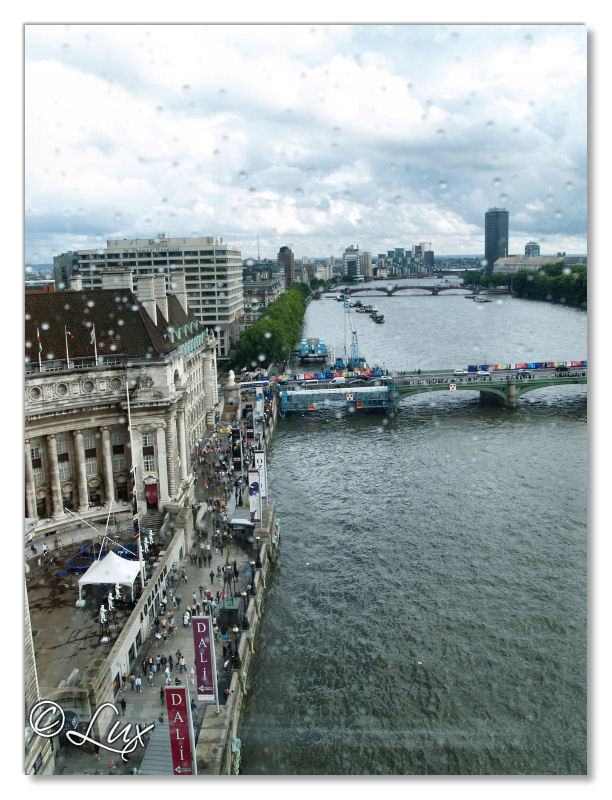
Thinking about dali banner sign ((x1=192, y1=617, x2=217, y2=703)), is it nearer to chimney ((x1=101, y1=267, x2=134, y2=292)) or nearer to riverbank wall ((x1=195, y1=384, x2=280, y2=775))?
riverbank wall ((x1=195, y1=384, x2=280, y2=775))

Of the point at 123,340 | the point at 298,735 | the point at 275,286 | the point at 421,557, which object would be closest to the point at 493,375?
the point at 421,557

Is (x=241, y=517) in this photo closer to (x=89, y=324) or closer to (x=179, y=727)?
(x=89, y=324)

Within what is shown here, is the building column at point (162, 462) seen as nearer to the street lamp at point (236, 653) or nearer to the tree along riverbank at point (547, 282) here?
the street lamp at point (236, 653)

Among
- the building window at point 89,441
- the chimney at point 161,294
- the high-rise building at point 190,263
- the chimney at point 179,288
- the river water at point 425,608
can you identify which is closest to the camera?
the river water at point 425,608

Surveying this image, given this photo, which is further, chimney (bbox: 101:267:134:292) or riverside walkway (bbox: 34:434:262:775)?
chimney (bbox: 101:267:134:292)

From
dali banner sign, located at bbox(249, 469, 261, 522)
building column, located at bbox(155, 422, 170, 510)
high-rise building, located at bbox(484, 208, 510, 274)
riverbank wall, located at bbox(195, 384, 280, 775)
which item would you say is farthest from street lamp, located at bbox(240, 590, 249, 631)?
high-rise building, located at bbox(484, 208, 510, 274)

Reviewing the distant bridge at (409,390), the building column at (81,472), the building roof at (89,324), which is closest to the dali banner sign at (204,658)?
the building column at (81,472)
